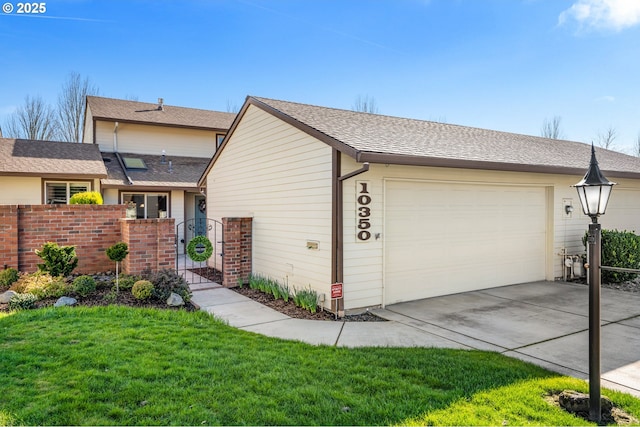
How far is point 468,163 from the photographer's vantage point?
7.13 meters

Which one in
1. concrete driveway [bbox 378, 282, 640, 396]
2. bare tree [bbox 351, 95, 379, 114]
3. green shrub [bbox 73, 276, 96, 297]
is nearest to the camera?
concrete driveway [bbox 378, 282, 640, 396]

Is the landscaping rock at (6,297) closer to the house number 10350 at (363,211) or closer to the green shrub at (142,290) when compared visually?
the green shrub at (142,290)

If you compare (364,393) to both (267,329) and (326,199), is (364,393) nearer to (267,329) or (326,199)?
(267,329)

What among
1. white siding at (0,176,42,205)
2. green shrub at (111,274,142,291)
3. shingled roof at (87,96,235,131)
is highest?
shingled roof at (87,96,235,131)

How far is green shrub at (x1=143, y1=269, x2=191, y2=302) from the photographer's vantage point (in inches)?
280

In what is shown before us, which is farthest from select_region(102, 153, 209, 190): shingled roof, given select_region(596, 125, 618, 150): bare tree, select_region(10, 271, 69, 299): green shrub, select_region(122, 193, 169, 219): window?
select_region(596, 125, 618, 150): bare tree

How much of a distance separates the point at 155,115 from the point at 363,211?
45.6 ft

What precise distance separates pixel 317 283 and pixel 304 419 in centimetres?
391

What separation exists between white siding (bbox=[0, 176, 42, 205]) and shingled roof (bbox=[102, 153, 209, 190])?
6.40ft

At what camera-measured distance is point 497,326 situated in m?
5.99

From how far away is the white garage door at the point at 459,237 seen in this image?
7.38 metres

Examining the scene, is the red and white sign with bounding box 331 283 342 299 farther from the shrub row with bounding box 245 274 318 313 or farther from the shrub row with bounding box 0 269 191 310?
the shrub row with bounding box 0 269 191 310

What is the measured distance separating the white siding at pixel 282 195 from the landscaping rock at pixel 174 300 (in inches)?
82.7

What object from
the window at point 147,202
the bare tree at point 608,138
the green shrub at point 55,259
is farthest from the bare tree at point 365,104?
the green shrub at point 55,259
